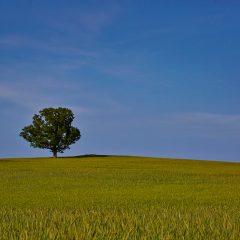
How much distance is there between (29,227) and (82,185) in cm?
1947

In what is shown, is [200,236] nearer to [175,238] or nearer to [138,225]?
[175,238]

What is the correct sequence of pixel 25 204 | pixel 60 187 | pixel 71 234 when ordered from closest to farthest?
pixel 71 234
pixel 25 204
pixel 60 187

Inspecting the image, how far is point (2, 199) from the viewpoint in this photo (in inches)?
690

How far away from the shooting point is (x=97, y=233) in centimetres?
486

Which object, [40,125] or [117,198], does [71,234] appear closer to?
[117,198]

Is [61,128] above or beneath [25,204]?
above

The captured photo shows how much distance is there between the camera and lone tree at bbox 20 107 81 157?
222 ft

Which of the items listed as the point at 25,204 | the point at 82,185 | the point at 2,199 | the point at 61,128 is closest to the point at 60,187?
the point at 82,185

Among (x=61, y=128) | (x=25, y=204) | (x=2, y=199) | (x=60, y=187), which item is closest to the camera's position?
(x=25, y=204)

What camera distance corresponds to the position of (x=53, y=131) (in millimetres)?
68062

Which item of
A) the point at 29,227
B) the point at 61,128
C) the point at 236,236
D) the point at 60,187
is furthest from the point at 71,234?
the point at 61,128

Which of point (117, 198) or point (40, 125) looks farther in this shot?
point (40, 125)

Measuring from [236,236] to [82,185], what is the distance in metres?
20.3

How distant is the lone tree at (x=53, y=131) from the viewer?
222ft
